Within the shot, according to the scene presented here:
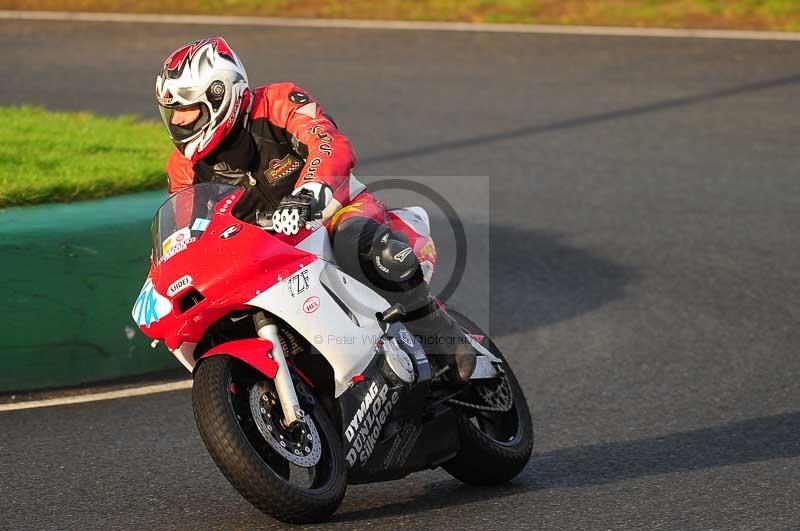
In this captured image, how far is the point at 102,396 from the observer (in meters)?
7.02

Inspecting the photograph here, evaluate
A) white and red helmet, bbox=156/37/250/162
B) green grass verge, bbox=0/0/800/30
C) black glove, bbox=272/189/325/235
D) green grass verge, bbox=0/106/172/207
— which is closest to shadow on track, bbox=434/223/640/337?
green grass verge, bbox=0/106/172/207

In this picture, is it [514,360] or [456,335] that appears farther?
[514,360]

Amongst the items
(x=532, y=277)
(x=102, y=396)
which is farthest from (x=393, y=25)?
(x=102, y=396)

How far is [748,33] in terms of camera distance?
623 inches

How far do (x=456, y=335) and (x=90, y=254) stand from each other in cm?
252

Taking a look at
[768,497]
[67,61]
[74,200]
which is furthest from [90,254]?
[67,61]

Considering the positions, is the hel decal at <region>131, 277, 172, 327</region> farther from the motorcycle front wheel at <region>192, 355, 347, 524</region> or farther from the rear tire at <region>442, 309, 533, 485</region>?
the rear tire at <region>442, 309, 533, 485</region>

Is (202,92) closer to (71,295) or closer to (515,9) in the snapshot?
(71,295)

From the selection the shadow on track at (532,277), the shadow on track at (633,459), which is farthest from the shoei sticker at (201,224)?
the shadow on track at (532,277)

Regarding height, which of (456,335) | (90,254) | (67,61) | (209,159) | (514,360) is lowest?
(67,61)

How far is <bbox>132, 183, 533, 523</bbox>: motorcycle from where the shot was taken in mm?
4609

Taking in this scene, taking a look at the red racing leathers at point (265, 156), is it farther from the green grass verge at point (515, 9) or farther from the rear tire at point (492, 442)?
the green grass verge at point (515, 9)

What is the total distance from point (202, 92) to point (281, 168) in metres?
0.56

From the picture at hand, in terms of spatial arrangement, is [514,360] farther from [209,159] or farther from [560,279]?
[209,159]
